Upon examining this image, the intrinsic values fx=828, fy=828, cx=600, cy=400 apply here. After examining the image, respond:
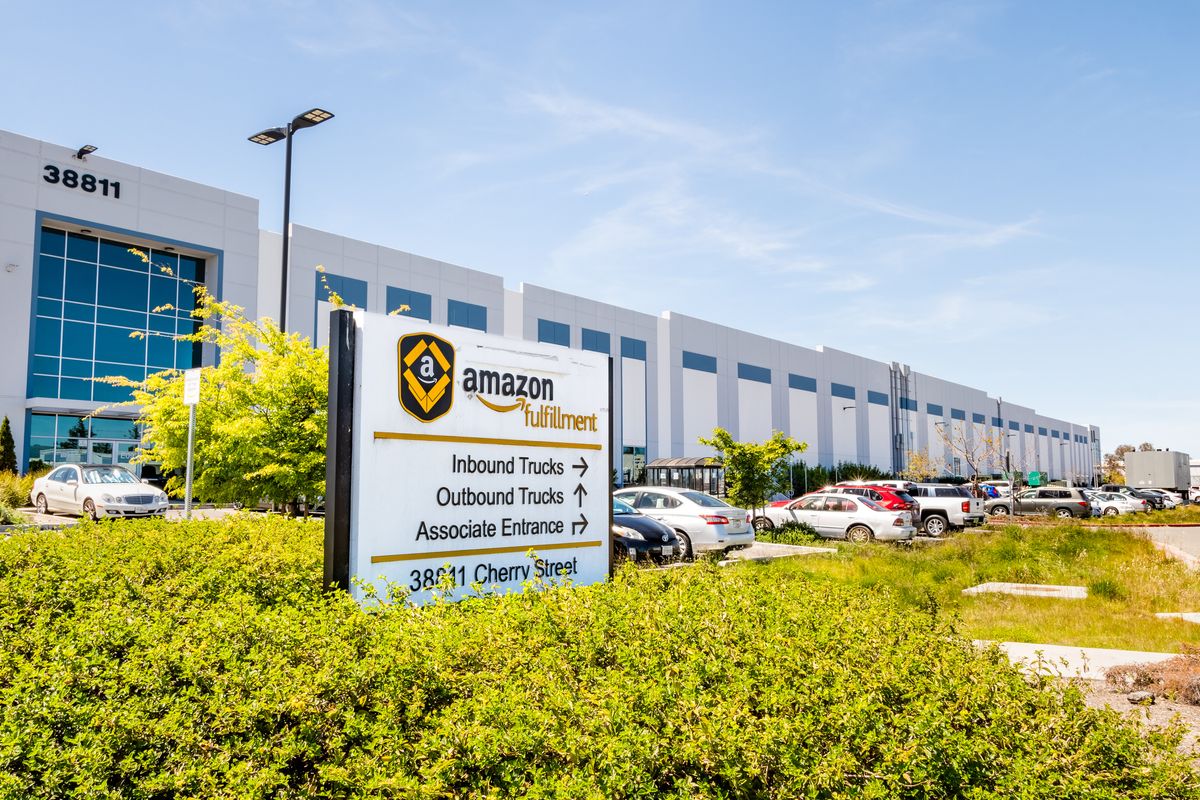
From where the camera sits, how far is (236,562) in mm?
6320

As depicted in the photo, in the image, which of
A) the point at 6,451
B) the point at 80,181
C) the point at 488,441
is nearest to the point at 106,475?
the point at 6,451

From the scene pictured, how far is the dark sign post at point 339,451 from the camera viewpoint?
5312mm

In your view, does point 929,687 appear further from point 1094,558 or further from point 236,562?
point 1094,558

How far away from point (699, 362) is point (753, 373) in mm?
6243

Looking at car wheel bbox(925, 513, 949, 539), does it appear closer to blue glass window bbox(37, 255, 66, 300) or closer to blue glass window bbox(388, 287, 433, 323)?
blue glass window bbox(388, 287, 433, 323)

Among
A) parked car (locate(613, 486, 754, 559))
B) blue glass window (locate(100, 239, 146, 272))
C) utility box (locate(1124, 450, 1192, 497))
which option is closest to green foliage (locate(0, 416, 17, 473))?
blue glass window (locate(100, 239, 146, 272))

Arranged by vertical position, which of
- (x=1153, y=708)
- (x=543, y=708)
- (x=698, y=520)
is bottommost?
(x=1153, y=708)

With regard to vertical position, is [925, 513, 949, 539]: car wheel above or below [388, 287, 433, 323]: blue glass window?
below

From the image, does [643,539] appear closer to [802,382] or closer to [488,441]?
[488,441]

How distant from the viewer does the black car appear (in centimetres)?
1341

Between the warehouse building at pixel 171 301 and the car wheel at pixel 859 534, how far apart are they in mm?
8261

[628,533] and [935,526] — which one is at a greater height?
[628,533]

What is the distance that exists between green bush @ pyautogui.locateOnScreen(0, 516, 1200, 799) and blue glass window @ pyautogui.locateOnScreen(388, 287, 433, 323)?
121ft

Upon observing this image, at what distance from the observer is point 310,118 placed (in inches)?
647
